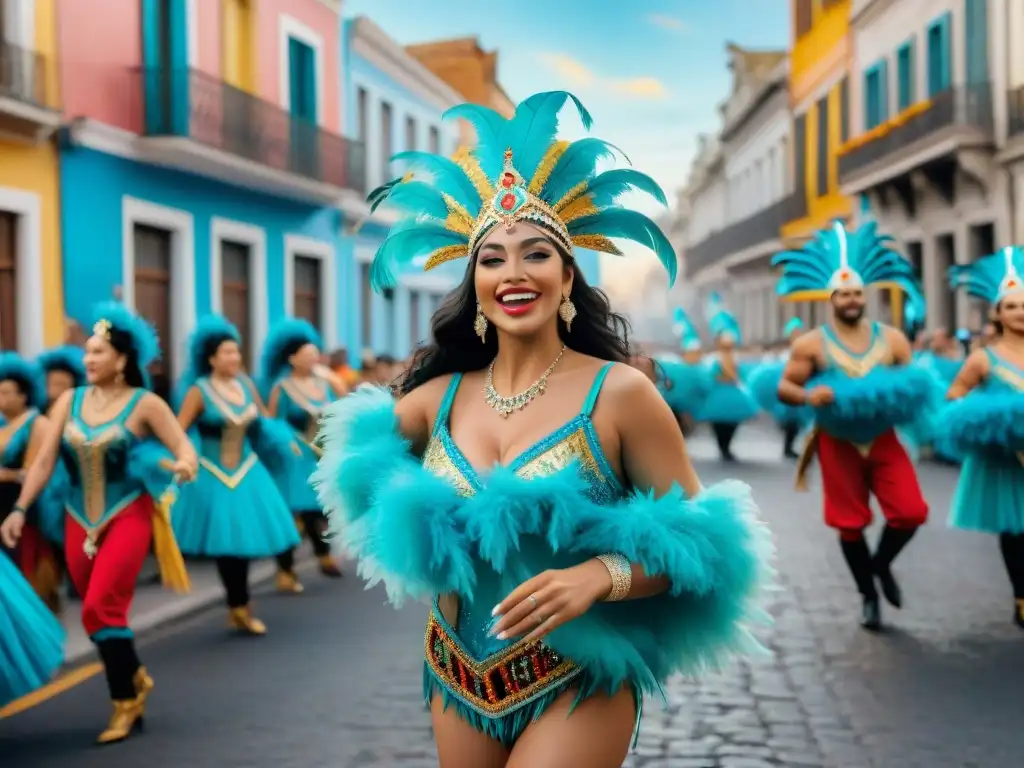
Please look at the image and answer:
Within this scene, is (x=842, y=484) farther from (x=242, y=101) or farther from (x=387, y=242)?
(x=242, y=101)

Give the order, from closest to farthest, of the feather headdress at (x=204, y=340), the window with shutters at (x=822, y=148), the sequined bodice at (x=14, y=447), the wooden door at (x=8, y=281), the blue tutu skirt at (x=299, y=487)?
the sequined bodice at (x=14, y=447) < the feather headdress at (x=204, y=340) < the blue tutu skirt at (x=299, y=487) < the wooden door at (x=8, y=281) < the window with shutters at (x=822, y=148)

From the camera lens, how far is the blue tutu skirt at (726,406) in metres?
20.0

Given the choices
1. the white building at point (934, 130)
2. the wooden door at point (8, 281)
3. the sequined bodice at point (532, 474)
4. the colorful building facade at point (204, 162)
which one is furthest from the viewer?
the white building at point (934, 130)

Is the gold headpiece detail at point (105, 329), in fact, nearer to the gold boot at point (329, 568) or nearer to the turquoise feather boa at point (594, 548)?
the turquoise feather boa at point (594, 548)

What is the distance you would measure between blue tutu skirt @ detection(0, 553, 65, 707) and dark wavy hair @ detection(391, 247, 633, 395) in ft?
9.06

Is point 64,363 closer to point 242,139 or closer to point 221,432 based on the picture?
point 221,432

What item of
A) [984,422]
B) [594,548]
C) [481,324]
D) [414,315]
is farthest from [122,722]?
[414,315]

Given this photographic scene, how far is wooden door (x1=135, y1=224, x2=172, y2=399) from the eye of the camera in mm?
16953

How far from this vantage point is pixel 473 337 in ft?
11.6

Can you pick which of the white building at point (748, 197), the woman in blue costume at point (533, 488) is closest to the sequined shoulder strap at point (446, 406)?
the woman in blue costume at point (533, 488)

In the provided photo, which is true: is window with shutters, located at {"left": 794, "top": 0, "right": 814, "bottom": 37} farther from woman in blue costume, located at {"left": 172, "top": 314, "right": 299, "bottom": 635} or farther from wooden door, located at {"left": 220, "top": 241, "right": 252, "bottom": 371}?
woman in blue costume, located at {"left": 172, "top": 314, "right": 299, "bottom": 635}

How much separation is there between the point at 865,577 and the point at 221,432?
3983mm

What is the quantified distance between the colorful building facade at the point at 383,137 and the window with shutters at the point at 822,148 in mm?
9508

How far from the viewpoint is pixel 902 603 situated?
8234 mm
